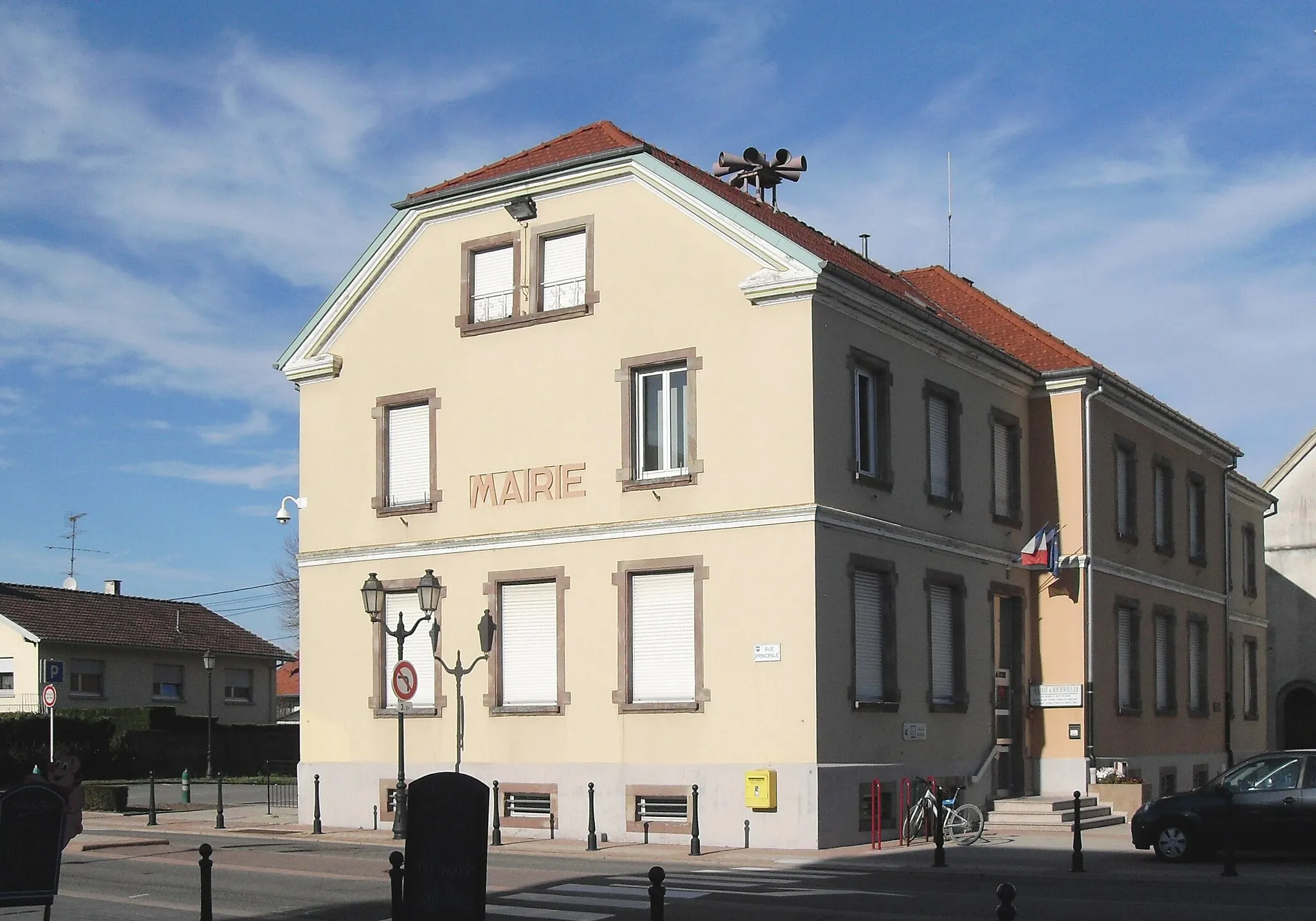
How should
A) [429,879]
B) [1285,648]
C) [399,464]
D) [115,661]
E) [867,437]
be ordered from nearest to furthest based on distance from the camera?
[429,879], [867,437], [399,464], [1285,648], [115,661]

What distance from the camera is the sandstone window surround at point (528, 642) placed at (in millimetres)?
25859

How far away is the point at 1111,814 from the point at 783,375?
10.7 m

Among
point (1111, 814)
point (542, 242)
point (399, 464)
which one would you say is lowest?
point (1111, 814)

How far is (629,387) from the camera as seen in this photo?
25547 millimetres

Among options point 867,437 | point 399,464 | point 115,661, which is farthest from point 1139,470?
point 115,661

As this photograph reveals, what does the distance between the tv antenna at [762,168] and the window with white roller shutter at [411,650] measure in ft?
35.8

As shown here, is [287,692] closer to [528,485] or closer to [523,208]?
[528,485]

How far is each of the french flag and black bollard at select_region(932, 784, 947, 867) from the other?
23.1 ft

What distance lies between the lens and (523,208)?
26.9 meters

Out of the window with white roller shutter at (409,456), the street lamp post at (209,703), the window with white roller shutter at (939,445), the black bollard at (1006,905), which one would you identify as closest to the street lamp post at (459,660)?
the window with white roller shutter at (409,456)

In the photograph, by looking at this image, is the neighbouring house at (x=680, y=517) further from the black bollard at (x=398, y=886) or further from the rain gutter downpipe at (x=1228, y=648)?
the black bollard at (x=398, y=886)

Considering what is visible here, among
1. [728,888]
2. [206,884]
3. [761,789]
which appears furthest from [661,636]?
[206,884]

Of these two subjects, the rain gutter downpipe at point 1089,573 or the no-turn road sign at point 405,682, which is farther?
the rain gutter downpipe at point 1089,573

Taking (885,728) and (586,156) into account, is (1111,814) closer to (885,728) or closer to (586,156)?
(885,728)
